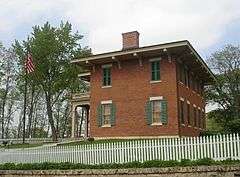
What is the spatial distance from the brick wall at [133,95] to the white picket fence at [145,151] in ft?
28.6

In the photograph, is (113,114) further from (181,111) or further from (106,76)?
(181,111)

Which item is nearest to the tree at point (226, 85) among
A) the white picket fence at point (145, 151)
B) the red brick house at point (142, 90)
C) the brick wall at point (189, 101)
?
the brick wall at point (189, 101)

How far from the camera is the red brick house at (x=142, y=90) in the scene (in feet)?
95.2

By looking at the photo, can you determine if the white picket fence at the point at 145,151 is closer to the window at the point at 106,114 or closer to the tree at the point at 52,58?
the window at the point at 106,114

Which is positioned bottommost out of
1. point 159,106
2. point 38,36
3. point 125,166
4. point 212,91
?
point 125,166

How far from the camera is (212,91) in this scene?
47.0 metres

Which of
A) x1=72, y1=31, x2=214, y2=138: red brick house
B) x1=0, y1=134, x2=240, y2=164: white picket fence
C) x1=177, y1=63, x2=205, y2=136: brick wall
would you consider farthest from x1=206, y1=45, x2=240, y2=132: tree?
x1=0, y1=134, x2=240, y2=164: white picket fence

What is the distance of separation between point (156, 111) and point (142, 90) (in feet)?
6.15

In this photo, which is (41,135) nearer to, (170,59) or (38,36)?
(38,36)

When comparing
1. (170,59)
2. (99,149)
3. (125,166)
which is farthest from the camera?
(170,59)

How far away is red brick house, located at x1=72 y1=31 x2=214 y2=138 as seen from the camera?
2903 centimetres

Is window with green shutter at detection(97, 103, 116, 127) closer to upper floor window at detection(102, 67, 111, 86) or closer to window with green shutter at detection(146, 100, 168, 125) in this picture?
upper floor window at detection(102, 67, 111, 86)

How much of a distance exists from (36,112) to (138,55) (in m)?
39.4

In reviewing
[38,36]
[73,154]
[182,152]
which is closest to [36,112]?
[38,36]
